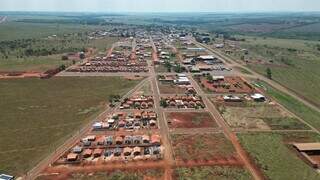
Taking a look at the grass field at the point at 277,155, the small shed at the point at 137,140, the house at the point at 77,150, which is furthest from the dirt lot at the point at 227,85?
the house at the point at 77,150

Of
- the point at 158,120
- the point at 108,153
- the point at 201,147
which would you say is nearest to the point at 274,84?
the point at 158,120

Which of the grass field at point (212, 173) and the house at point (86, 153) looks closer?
the grass field at point (212, 173)

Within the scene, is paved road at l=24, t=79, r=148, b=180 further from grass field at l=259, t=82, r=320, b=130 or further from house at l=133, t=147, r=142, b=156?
grass field at l=259, t=82, r=320, b=130

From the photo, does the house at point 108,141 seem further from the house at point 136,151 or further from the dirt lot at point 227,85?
the dirt lot at point 227,85

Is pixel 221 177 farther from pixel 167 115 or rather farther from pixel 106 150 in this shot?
pixel 167 115

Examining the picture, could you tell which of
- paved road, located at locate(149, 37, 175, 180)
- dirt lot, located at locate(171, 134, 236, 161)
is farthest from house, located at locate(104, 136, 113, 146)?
dirt lot, located at locate(171, 134, 236, 161)

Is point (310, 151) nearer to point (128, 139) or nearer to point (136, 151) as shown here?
point (136, 151)
